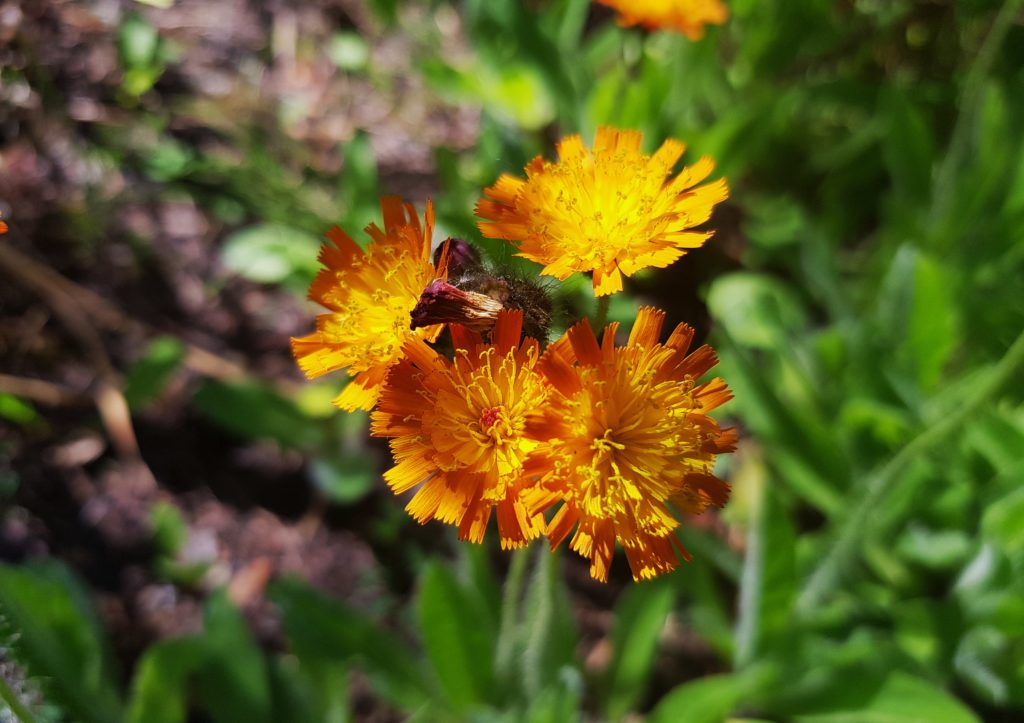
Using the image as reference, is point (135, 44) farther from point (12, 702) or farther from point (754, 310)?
point (12, 702)

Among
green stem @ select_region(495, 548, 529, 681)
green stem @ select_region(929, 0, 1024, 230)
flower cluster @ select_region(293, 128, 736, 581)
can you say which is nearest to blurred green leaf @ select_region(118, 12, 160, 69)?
flower cluster @ select_region(293, 128, 736, 581)

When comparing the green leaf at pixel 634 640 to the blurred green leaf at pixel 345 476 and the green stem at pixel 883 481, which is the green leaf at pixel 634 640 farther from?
the blurred green leaf at pixel 345 476

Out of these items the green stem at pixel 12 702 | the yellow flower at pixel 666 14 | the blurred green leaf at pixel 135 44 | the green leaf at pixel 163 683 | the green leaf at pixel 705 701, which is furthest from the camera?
the blurred green leaf at pixel 135 44

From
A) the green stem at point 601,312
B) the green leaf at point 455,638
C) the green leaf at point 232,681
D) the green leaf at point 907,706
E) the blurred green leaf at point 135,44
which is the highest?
the green stem at point 601,312

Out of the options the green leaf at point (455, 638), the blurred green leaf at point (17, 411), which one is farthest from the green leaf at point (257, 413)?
the green leaf at point (455, 638)

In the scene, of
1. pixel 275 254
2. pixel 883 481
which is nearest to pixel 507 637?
pixel 883 481

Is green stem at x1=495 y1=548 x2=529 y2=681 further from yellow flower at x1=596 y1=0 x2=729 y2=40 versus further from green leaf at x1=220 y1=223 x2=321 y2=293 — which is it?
yellow flower at x1=596 y1=0 x2=729 y2=40

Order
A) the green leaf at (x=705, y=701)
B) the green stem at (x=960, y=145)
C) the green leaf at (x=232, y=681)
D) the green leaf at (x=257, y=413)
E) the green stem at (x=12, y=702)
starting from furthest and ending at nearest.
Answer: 1. the green leaf at (x=257, y=413)
2. the green stem at (x=960, y=145)
3. the green leaf at (x=232, y=681)
4. the green leaf at (x=705, y=701)
5. the green stem at (x=12, y=702)
